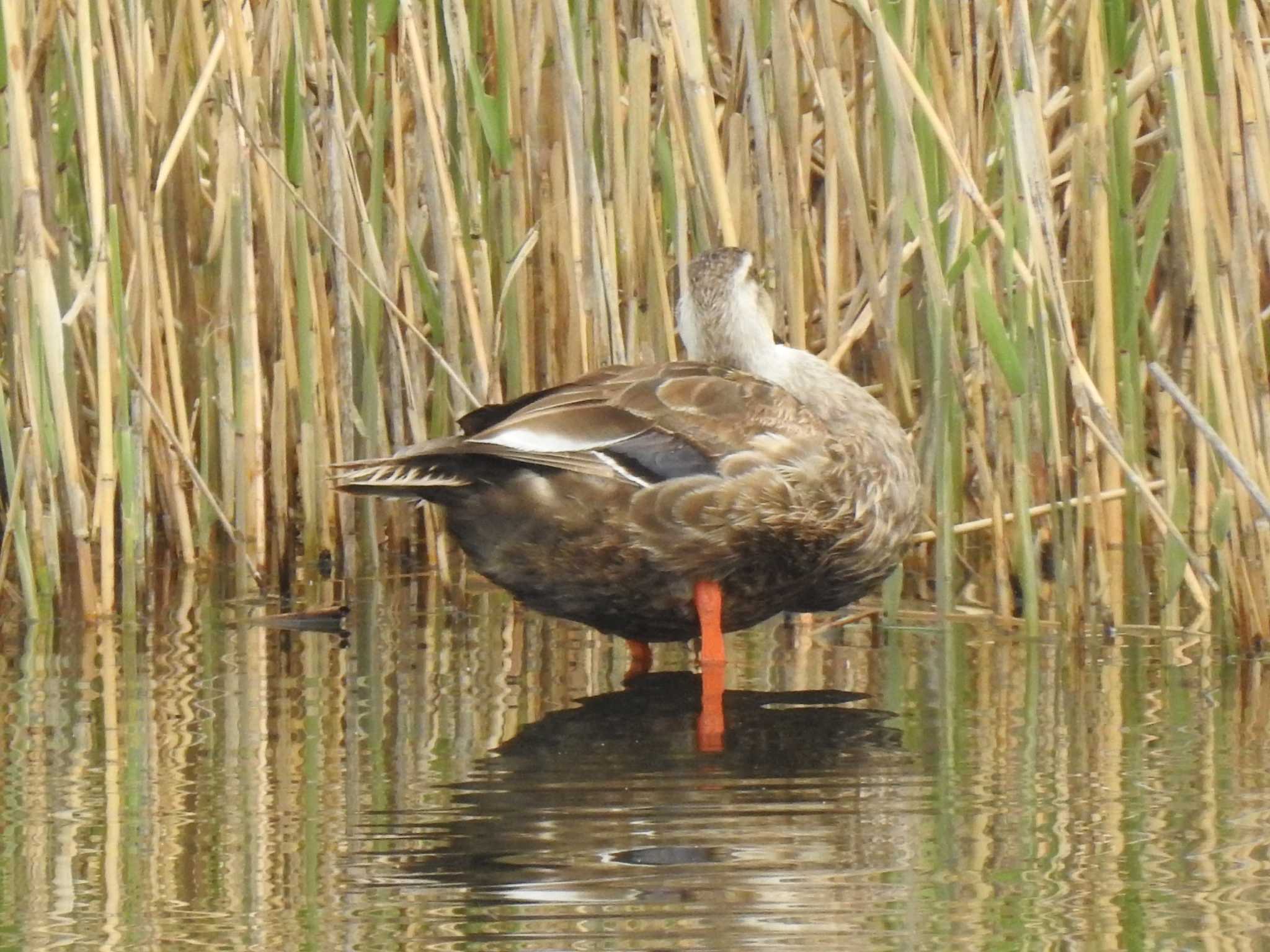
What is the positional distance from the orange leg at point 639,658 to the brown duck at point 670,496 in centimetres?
13

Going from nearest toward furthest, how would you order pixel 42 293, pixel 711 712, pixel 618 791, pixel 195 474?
pixel 618 791 < pixel 711 712 < pixel 42 293 < pixel 195 474

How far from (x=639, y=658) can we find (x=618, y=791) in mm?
1195

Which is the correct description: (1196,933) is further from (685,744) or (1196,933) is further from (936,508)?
(936,508)

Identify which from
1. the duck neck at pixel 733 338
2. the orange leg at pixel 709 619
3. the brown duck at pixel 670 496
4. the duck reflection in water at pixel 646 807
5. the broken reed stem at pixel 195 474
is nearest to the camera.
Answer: the duck reflection in water at pixel 646 807

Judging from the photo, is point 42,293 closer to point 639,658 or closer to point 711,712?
point 639,658

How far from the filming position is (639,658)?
4.24 m

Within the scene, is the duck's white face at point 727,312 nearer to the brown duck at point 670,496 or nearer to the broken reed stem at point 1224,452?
the brown duck at point 670,496

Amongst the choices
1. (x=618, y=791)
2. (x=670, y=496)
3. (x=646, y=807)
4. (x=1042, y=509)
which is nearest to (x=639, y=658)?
(x=670, y=496)

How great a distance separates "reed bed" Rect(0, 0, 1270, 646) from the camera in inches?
158

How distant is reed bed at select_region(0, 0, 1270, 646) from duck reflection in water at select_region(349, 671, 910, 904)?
0.84 m

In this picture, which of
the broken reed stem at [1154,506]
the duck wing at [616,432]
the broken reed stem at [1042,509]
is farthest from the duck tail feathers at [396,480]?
the broken reed stem at [1154,506]

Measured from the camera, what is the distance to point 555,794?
3021mm

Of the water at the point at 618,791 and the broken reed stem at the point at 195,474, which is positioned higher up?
the broken reed stem at the point at 195,474

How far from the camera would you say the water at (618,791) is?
2.34 m
